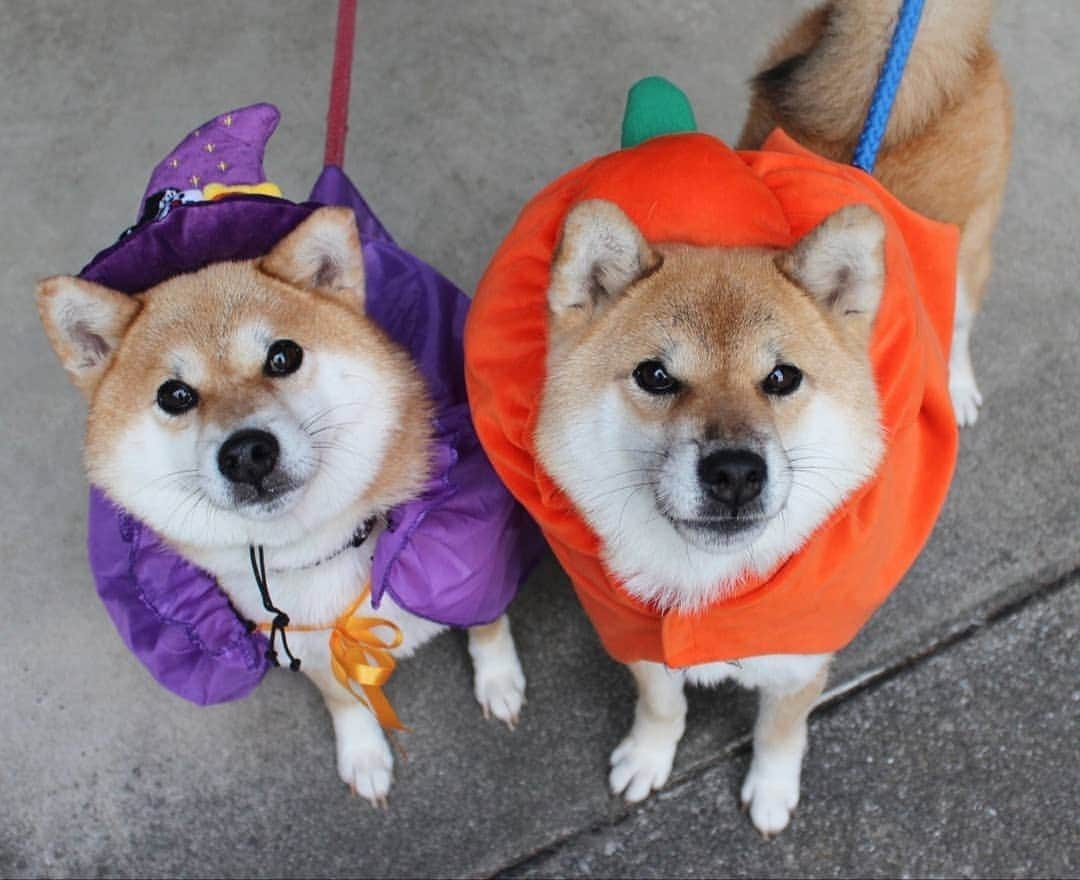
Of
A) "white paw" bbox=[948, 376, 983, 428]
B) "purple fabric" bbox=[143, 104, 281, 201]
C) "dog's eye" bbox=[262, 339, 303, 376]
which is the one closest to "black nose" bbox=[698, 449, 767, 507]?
"dog's eye" bbox=[262, 339, 303, 376]

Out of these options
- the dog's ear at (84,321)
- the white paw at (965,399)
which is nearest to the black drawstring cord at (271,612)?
the dog's ear at (84,321)

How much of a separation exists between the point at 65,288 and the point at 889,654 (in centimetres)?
208

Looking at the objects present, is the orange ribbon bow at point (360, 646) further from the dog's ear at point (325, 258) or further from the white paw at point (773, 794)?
the white paw at point (773, 794)

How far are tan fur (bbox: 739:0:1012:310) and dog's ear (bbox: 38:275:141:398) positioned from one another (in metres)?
1.54

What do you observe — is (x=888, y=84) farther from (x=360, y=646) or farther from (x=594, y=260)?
(x=360, y=646)

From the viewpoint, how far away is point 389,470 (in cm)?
207

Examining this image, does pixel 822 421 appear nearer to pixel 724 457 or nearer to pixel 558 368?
pixel 724 457

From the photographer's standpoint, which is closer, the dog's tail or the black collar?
the black collar

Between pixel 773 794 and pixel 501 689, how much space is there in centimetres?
71

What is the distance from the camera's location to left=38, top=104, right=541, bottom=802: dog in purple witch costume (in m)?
1.93

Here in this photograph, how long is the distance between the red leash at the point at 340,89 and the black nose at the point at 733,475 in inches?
54.1

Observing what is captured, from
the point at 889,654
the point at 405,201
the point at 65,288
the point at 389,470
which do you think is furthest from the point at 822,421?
the point at 405,201

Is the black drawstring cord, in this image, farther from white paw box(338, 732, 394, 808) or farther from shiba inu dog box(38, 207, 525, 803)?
white paw box(338, 732, 394, 808)

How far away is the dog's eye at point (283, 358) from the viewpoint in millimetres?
1976
